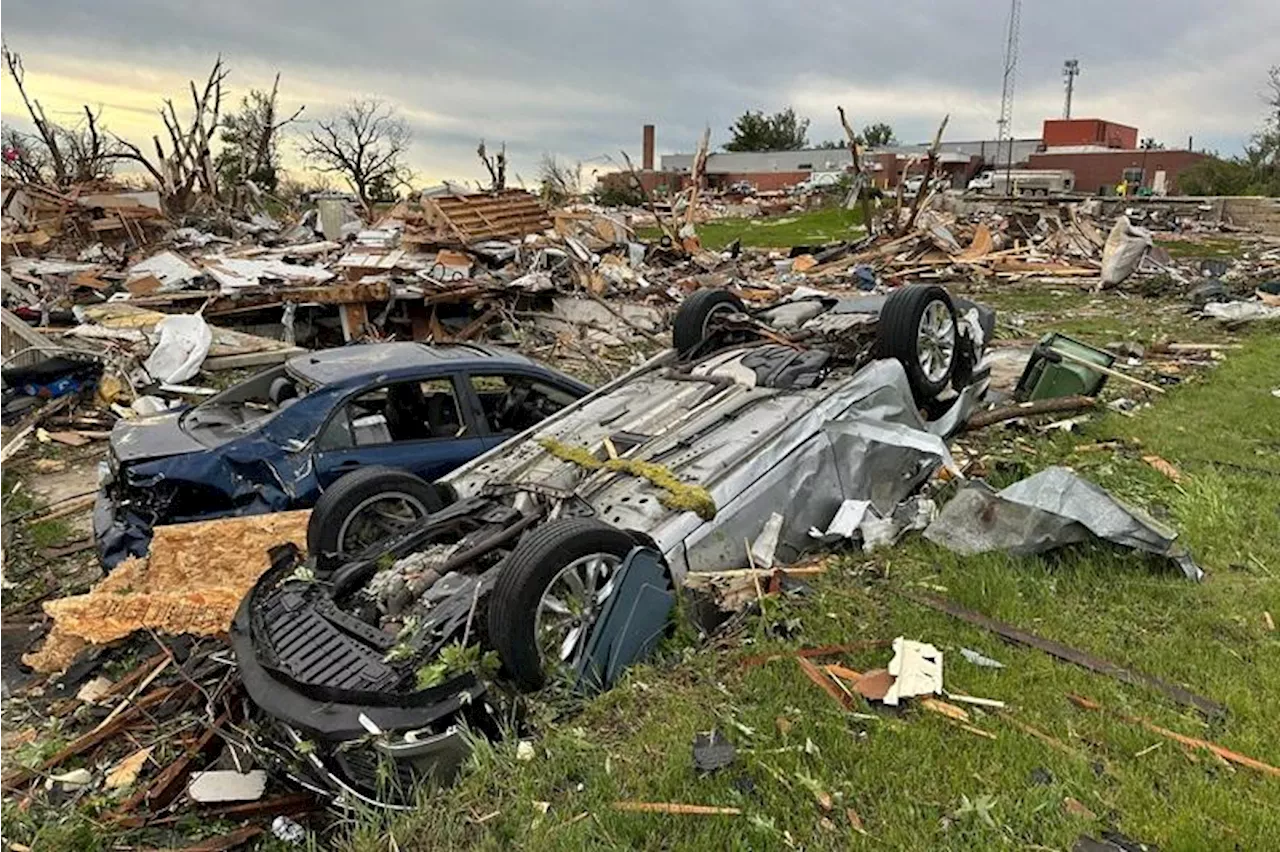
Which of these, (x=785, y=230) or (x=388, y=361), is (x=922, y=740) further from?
(x=785, y=230)

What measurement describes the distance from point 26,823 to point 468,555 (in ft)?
6.24

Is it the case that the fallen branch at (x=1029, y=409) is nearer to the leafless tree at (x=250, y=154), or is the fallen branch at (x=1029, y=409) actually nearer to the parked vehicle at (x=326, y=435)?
the parked vehicle at (x=326, y=435)

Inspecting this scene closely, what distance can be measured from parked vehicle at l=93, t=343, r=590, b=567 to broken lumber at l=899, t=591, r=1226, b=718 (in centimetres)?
267

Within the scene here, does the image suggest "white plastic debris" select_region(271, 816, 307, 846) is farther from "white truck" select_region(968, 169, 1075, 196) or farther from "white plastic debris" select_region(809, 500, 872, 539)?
"white truck" select_region(968, 169, 1075, 196)

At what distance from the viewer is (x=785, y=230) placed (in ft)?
117

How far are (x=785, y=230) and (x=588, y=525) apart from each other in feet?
109

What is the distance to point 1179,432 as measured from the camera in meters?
7.40

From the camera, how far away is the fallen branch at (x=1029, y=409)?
24.1 feet

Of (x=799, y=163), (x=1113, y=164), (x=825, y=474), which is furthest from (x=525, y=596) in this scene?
(x=799, y=163)

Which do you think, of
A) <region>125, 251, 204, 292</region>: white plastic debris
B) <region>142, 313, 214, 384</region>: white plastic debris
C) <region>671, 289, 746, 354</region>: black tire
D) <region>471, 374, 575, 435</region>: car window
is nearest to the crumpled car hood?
<region>471, 374, 575, 435</region>: car window

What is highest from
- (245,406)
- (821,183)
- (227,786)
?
(821,183)

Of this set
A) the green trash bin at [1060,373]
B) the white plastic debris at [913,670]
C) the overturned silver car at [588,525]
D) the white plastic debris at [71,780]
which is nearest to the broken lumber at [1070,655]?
the white plastic debris at [913,670]

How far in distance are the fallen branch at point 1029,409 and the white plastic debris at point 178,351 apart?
882 centimetres

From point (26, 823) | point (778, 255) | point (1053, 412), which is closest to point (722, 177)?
point (778, 255)
